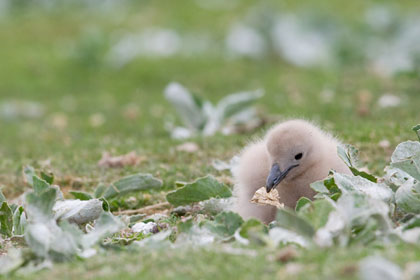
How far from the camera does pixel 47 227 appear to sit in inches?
125

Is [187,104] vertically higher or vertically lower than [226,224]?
higher

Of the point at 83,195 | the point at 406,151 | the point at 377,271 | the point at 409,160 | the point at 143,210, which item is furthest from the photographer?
the point at 143,210

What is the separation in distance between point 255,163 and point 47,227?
4.05 ft

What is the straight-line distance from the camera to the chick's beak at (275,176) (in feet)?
12.2

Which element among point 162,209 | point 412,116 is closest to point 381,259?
point 162,209

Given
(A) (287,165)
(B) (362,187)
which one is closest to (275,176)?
(A) (287,165)

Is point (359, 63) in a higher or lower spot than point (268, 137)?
higher

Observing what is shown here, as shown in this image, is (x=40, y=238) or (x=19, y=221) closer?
(x=40, y=238)

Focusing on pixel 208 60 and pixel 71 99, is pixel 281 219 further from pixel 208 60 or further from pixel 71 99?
pixel 208 60

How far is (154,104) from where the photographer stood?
889 cm

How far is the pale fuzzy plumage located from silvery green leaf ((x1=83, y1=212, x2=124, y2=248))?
792mm

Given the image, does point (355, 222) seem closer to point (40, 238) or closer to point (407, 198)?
point (407, 198)

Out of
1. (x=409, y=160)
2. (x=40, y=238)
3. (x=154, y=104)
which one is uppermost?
(x=154, y=104)

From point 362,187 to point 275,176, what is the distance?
1.72 feet
